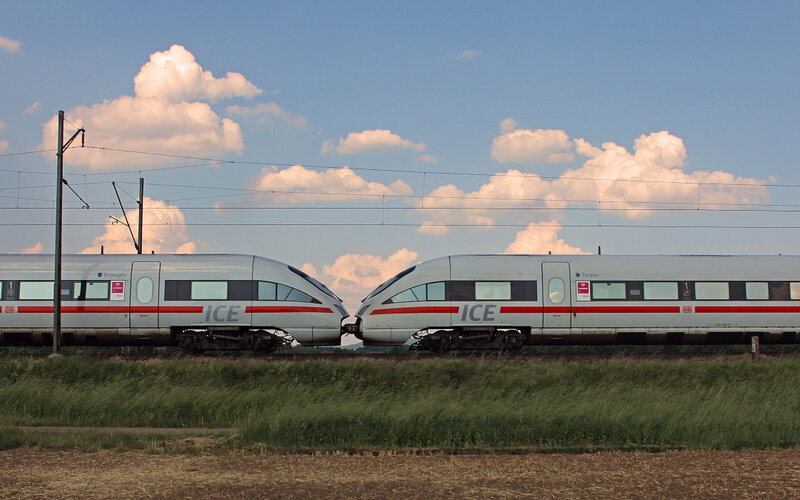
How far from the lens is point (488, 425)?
11.0m

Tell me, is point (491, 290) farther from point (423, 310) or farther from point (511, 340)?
point (423, 310)

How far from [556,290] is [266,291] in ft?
28.6

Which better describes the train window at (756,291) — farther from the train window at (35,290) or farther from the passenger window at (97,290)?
the train window at (35,290)

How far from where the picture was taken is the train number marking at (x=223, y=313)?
21875 mm

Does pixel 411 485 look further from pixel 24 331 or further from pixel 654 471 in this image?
pixel 24 331

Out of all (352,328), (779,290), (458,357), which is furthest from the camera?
(779,290)

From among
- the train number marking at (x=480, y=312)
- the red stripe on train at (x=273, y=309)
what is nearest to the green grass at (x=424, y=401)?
the train number marking at (x=480, y=312)

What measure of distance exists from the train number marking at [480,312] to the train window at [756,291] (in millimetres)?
8048

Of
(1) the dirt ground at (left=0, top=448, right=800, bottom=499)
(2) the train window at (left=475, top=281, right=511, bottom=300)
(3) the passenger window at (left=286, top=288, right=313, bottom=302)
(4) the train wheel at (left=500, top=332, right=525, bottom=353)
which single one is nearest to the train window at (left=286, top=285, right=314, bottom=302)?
(3) the passenger window at (left=286, top=288, right=313, bottom=302)

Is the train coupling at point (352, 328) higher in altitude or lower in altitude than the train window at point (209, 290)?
lower

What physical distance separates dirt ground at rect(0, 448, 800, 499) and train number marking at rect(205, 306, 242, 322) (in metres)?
11.8

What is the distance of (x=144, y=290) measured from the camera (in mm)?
22156

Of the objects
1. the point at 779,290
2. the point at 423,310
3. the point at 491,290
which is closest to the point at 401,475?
the point at 423,310

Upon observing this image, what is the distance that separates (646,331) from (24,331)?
62.8 feet
